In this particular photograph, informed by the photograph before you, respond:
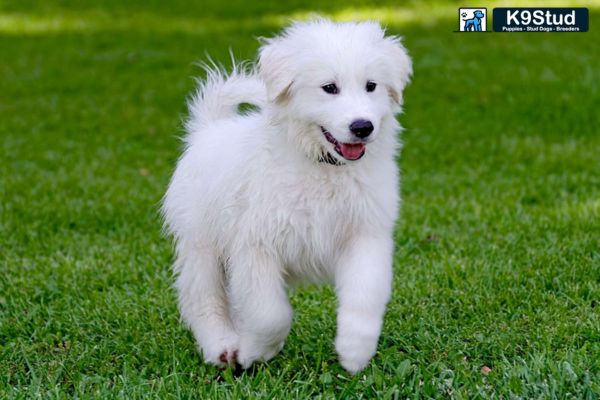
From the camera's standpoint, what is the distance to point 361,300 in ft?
13.5

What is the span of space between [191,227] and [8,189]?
4.18 m

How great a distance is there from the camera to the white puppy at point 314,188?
4117mm

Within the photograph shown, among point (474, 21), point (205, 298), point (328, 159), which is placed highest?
point (328, 159)

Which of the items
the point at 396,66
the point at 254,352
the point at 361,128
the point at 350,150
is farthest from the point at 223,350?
the point at 396,66

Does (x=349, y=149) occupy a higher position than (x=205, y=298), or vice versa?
(x=349, y=149)

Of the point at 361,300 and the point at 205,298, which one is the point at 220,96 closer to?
the point at 205,298

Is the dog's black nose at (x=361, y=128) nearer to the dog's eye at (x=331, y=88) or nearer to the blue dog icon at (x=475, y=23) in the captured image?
the dog's eye at (x=331, y=88)

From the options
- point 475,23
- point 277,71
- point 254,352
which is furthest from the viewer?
point 475,23

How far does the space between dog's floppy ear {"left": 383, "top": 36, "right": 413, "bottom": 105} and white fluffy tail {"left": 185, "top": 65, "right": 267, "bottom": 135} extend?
0.88 metres

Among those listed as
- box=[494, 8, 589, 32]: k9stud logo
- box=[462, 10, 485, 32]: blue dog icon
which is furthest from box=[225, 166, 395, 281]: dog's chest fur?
box=[462, 10, 485, 32]: blue dog icon

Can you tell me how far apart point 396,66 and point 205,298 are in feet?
4.69

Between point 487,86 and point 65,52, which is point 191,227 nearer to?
point 487,86

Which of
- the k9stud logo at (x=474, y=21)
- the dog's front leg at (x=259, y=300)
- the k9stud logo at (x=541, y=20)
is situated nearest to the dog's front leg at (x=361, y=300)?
the dog's front leg at (x=259, y=300)

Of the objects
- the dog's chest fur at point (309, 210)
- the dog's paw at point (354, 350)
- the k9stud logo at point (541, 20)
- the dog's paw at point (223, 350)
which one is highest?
the dog's chest fur at point (309, 210)
